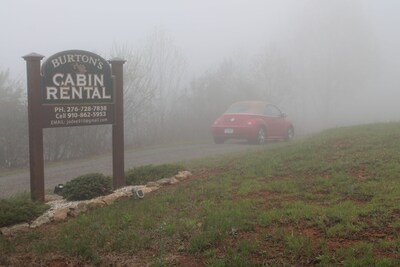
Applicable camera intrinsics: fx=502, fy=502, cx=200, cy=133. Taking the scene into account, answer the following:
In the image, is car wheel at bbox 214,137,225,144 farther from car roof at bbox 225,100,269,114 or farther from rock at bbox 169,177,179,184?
rock at bbox 169,177,179,184

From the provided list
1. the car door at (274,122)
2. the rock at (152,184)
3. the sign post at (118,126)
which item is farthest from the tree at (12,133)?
the rock at (152,184)

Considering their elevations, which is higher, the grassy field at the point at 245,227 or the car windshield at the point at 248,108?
the car windshield at the point at 248,108

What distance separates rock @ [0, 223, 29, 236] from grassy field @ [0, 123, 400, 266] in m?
0.15

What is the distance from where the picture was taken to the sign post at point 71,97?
280 inches

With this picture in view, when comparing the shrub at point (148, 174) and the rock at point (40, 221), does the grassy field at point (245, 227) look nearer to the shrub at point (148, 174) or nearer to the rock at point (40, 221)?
the rock at point (40, 221)

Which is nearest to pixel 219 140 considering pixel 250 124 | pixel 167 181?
pixel 250 124

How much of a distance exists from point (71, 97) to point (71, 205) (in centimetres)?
166

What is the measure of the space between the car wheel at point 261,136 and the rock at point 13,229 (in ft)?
38.7

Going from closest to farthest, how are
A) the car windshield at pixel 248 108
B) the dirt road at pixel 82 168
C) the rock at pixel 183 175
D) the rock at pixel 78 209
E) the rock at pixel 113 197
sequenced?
the rock at pixel 78 209
the rock at pixel 113 197
the rock at pixel 183 175
the dirt road at pixel 82 168
the car windshield at pixel 248 108

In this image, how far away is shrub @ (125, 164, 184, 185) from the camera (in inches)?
328

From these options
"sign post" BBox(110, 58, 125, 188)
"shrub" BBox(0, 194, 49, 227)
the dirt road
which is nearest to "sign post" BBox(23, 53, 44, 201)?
"shrub" BBox(0, 194, 49, 227)

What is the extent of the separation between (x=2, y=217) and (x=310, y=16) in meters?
36.5

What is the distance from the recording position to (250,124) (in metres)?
17.0

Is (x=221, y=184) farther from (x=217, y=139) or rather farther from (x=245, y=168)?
(x=217, y=139)
